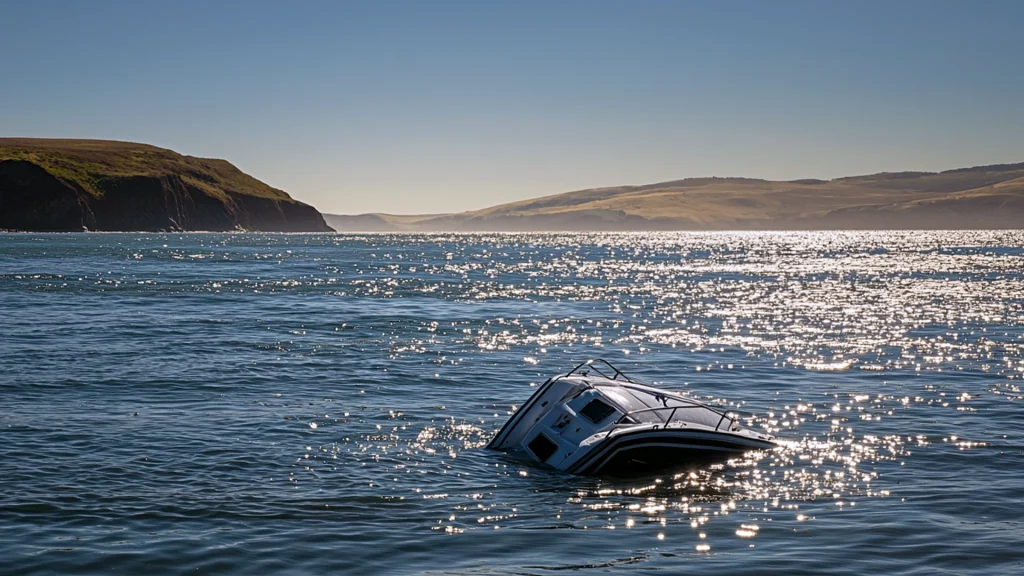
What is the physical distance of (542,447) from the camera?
2089 centimetres

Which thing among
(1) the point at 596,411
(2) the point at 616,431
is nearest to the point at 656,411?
(1) the point at 596,411

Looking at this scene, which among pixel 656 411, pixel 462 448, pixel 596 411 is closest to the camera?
pixel 596 411

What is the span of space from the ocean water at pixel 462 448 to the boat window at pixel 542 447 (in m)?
0.83

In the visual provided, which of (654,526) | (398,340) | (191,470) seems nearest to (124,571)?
(191,470)

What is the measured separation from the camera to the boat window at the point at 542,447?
2056cm

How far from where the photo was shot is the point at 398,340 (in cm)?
4288

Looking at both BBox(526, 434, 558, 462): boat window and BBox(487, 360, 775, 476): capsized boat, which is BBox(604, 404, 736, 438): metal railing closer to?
BBox(487, 360, 775, 476): capsized boat

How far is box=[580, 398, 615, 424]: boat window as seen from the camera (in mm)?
20922

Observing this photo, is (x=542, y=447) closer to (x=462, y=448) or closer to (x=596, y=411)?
(x=596, y=411)

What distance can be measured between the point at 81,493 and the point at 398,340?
25842mm

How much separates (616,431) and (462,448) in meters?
4.13

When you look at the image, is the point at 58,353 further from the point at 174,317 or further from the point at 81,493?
the point at 81,493

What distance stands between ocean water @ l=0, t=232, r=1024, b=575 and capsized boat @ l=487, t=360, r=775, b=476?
0.61 m

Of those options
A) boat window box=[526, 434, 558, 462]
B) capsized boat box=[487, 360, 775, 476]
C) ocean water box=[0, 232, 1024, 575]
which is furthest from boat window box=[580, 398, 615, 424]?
ocean water box=[0, 232, 1024, 575]
